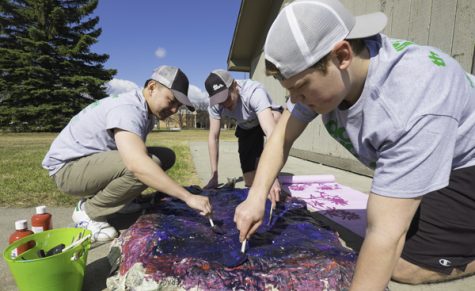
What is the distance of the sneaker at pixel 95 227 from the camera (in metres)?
2.13

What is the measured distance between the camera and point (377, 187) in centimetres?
100

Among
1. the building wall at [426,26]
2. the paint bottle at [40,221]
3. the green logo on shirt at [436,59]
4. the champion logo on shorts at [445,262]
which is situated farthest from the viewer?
the building wall at [426,26]

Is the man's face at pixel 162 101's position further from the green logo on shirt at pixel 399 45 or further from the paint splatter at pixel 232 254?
the green logo on shirt at pixel 399 45

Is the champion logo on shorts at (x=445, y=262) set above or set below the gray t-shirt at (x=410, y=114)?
below

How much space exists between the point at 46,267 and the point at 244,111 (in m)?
2.40

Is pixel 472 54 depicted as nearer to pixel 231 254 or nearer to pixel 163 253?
pixel 231 254

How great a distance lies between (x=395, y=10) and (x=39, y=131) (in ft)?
68.2

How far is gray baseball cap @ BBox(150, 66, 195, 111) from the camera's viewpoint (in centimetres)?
214

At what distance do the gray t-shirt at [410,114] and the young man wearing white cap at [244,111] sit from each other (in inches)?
53.2

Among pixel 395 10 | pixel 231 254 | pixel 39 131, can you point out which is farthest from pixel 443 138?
pixel 39 131

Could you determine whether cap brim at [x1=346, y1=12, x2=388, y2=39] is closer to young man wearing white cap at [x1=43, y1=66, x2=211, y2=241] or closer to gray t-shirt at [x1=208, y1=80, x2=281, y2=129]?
young man wearing white cap at [x1=43, y1=66, x2=211, y2=241]

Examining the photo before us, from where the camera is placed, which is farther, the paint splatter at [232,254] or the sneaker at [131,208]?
the sneaker at [131,208]

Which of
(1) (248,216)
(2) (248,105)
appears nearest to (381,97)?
(1) (248,216)

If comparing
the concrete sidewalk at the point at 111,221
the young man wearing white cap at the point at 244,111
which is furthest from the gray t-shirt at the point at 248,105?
the concrete sidewalk at the point at 111,221
